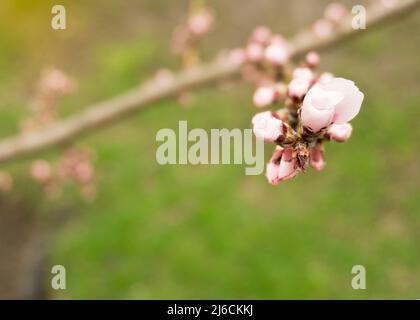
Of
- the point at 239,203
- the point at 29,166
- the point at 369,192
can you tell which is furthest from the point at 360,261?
the point at 29,166

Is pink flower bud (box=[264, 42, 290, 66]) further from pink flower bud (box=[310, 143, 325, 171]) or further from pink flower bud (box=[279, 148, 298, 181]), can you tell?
pink flower bud (box=[279, 148, 298, 181])

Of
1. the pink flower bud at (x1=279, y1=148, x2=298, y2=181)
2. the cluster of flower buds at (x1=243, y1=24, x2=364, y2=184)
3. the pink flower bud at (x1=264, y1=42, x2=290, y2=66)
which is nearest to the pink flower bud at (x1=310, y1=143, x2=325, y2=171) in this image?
the cluster of flower buds at (x1=243, y1=24, x2=364, y2=184)

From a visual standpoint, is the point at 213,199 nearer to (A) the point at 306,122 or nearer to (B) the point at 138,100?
(B) the point at 138,100

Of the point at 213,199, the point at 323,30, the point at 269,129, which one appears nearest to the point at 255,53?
the point at 323,30

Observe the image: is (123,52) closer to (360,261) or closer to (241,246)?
(241,246)

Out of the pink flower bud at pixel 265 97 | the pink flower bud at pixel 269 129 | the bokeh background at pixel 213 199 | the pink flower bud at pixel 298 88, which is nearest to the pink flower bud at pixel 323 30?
the pink flower bud at pixel 265 97
